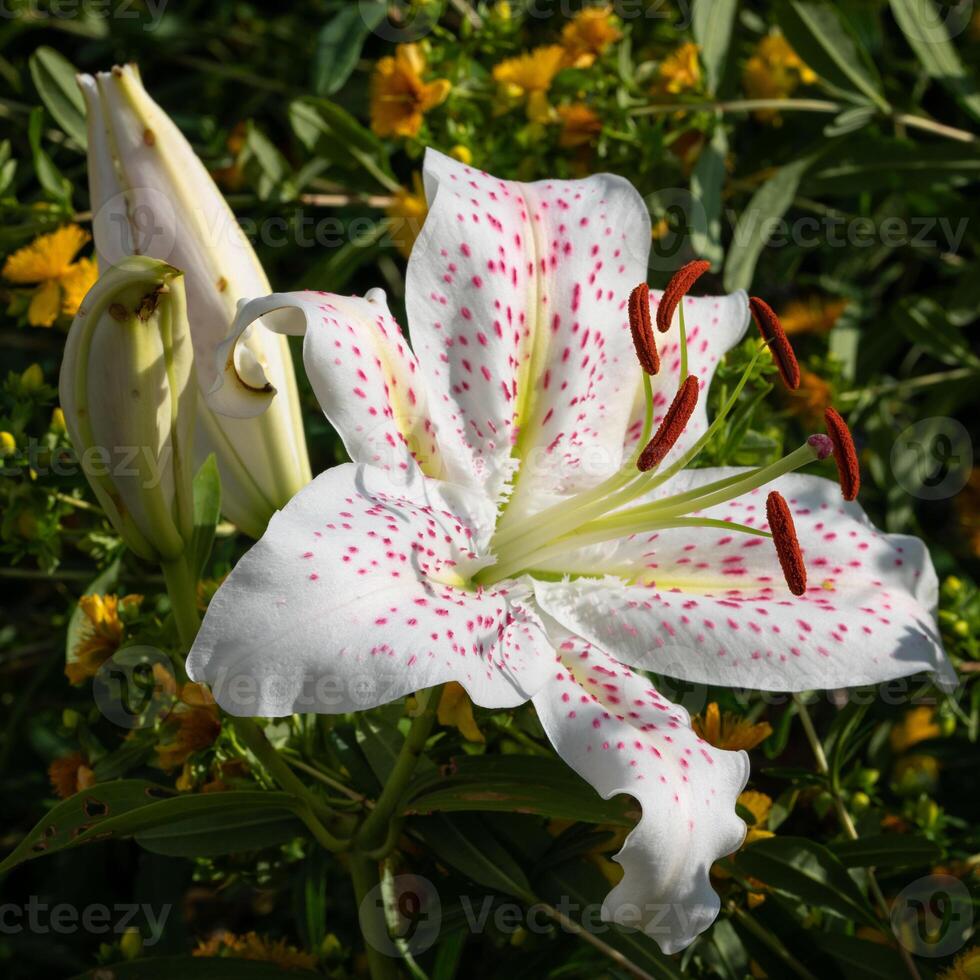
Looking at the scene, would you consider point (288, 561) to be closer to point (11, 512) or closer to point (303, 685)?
point (303, 685)

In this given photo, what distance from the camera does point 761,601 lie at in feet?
4.26

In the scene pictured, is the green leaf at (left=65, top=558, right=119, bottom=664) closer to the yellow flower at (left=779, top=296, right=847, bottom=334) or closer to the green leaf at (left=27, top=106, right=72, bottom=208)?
the green leaf at (left=27, top=106, right=72, bottom=208)

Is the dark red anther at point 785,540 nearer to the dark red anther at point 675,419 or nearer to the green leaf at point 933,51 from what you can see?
the dark red anther at point 675,419

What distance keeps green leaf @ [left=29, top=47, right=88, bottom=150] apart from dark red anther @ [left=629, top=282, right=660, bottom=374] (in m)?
1.03

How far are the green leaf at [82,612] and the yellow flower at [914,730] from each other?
3.72ft

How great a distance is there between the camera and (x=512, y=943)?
1417 mm

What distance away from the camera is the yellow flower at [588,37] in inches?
71.8

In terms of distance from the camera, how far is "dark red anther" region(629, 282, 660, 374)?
4.05ft

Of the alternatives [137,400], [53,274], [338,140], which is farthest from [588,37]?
[137,400]

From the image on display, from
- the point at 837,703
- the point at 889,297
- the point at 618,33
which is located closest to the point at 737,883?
the point at 837,703

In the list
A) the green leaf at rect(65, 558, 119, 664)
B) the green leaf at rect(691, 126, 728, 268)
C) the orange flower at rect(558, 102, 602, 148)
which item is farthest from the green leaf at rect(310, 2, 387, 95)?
the green leaf at rect(65, 558, 119, 664)

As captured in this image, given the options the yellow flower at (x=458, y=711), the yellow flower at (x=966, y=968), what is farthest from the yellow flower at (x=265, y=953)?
the yellow flower at (x=966, y=968)

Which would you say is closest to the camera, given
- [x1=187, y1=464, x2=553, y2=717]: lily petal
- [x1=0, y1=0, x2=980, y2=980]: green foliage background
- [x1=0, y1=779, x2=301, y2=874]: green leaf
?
[x1=187, y1=464, x2=553, y2=717]: lily petal

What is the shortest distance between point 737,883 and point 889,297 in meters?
1.74
